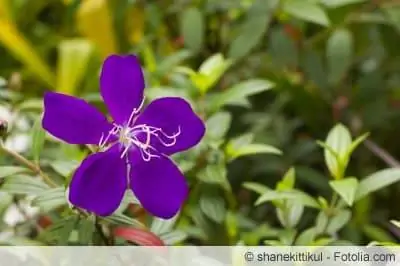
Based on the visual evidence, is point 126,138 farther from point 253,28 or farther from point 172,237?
point 253,28

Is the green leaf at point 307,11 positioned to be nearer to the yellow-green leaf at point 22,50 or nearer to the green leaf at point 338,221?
the green leaf at point 338,221

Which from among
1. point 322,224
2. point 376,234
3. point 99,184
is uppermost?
point 99,184

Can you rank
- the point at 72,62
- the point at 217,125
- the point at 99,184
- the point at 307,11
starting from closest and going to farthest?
the point at 99,184, the point at 217,125, the point at 307,11, the point at 72,62

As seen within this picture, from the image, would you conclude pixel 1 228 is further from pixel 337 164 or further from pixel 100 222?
pixel 337 164

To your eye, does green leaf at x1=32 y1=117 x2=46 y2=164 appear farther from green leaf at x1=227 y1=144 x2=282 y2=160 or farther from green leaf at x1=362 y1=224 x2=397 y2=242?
green leaf at x1=362 y1=224 x2=397 y2=242

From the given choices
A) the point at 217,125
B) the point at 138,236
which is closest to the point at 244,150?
the point at 217,125

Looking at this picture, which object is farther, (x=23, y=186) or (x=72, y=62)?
→ (x=72, y=62)

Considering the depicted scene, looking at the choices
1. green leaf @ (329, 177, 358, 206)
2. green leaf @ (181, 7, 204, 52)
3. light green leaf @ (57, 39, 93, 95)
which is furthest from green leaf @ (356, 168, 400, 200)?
light green leaf @ (57, 39, 93, 95)

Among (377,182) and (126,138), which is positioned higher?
(126,138)
